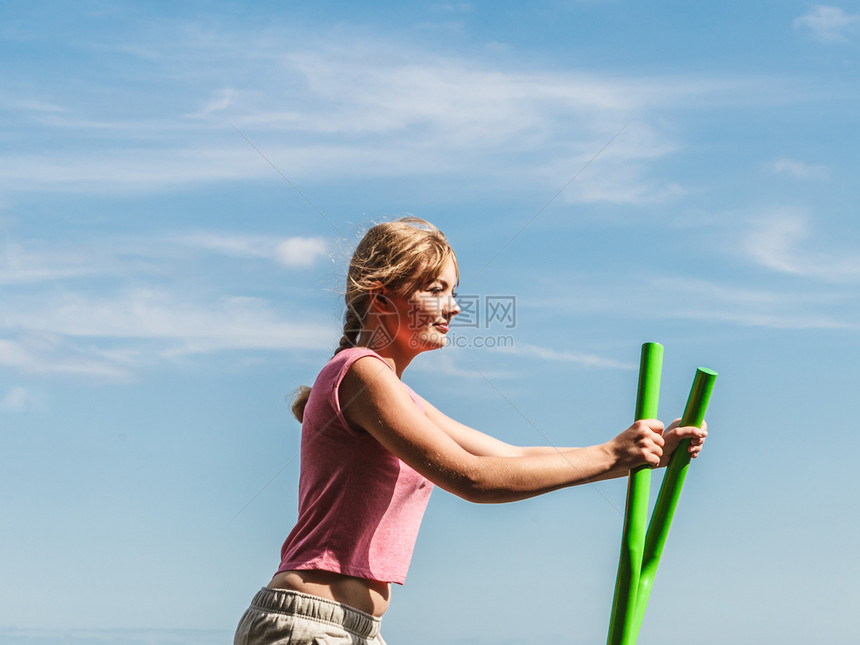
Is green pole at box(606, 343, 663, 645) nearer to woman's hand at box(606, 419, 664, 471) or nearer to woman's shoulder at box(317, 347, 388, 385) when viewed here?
woman's hand at box(606, 419, 664, 471)

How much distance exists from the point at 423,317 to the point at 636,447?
780 mm

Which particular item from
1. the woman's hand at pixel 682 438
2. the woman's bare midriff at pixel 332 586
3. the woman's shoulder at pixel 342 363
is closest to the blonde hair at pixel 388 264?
the woman's shoulder at pixel 342 363

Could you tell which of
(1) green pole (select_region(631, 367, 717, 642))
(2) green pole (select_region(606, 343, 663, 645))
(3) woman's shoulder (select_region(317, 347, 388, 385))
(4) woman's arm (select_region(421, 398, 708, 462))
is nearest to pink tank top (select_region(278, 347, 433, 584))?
(3) woman's shoulder (select_region(317, 347, 388, 385))

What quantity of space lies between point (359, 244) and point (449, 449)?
91 cm

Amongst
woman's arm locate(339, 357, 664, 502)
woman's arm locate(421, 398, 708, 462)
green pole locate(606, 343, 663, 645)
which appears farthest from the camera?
woman's arm locate(421, 398, 708, 462)

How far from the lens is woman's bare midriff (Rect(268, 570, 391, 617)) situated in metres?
2.56

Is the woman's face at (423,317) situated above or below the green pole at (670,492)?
above

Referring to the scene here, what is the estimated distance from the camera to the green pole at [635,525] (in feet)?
9.30

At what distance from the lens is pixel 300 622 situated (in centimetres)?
251

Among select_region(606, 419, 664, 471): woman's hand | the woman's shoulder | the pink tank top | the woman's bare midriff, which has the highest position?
the woman's shoulder

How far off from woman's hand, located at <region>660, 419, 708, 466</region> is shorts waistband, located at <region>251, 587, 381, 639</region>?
114cm

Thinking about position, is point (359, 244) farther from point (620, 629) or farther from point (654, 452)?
point (620, 629)

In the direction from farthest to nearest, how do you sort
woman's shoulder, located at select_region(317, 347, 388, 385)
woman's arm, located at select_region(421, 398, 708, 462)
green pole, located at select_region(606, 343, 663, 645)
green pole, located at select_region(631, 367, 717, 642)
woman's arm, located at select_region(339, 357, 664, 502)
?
1. woman's arm, located at select_region(421, 398, 708, 462)
2. green pole, located at select_region(631, 367, 717, 642)
3. green pole, located at select_region(606, 343, 663, 645)
4. woman's shoulder, located at select_region(317, 347, 388, 385)
5. woman's arm, located at select_region(339, 357, 664, 502)

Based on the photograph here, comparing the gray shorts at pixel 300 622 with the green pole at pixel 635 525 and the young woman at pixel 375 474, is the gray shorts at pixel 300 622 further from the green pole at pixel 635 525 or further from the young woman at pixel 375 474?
the green pole at pixel 635 525
